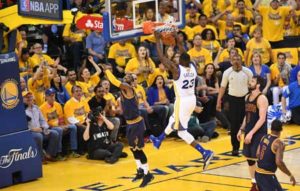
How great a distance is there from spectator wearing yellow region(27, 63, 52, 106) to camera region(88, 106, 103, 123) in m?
1.55

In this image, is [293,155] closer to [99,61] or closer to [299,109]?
[299,109]

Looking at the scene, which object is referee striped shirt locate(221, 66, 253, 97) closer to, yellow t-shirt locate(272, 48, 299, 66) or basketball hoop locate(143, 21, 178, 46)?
basketball hoop locate(143, 21, 178, 46)

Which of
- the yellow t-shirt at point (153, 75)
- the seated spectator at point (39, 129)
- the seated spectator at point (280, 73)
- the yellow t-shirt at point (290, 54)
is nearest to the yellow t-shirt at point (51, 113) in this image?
the seated spectator at point (39, 129)

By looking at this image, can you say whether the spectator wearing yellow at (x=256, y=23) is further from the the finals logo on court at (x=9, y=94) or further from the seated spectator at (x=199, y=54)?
the the finals logo on court at (x=9, y=94)

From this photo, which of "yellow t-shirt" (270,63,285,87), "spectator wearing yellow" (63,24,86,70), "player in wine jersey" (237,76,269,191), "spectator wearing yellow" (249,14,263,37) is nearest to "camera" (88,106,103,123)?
"spectator wearing yellow" (63,24,86,70)

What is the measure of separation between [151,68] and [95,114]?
10.3ft

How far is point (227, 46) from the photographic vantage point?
22641 mm

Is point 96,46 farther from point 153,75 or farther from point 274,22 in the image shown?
point 274,22

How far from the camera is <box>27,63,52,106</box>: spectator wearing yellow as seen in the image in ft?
60.8

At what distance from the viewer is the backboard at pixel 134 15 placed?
15562 mm

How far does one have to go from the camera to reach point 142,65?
20406 millimetres

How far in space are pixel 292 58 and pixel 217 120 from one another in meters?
3.33

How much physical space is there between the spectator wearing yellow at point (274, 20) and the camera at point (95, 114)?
8174mm

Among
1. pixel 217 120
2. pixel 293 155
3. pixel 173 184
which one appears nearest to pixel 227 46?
pixel 217 120
